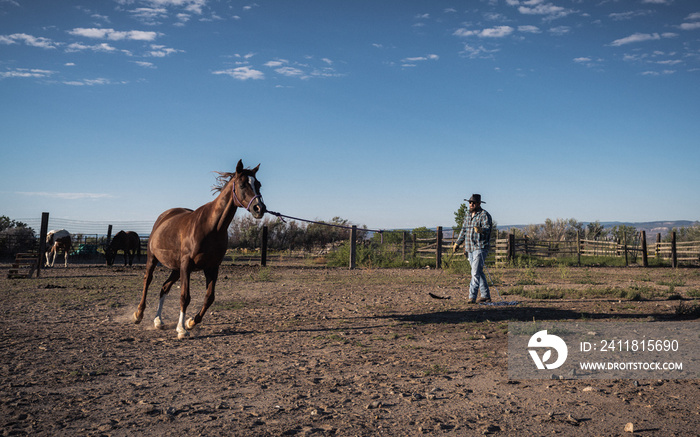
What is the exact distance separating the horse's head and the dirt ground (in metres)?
1.77

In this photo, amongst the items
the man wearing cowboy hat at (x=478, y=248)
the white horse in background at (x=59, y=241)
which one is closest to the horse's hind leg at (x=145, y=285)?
the man wearing cowboy hat at (x=478, y=248)

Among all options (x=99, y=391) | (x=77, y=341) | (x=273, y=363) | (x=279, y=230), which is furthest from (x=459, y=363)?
(x=279, y=230)

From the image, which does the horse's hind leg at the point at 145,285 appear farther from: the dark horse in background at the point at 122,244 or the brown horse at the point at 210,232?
the dark horse in background at the point at 122,244

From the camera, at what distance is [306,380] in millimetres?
4402

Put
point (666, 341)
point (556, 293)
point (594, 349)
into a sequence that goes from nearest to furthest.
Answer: point (594, 349) < point (666, 341) < point (556, 293)

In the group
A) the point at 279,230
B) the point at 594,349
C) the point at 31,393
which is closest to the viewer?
the point at 31,393

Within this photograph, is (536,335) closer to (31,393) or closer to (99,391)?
(99,391)

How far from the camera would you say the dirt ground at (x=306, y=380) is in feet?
10.9

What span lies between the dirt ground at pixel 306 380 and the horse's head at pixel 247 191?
1.77 m

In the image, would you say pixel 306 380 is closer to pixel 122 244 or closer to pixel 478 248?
pixel 478 248

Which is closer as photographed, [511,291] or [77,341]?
[77,341]

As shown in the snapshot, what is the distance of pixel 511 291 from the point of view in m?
11.5

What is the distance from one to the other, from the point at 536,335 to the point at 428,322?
194 centimetres

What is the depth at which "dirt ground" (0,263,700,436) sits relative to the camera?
10.9 feet
